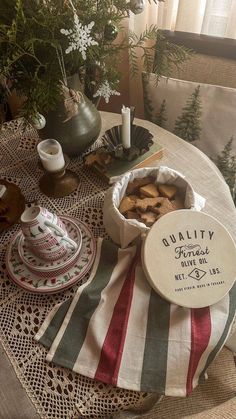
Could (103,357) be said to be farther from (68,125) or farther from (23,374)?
(68,125)

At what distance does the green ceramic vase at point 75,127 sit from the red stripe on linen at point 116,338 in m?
0.38

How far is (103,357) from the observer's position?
577 millimetres

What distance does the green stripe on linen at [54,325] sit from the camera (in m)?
0.61

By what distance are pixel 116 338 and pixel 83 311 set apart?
0.28 ft

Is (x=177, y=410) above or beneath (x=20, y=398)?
beneath

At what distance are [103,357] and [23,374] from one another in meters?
0.15

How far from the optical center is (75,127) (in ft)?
2.70

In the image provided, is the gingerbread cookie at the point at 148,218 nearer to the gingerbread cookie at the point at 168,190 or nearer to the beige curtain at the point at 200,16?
the gingerbread cookie at the point at 168,190

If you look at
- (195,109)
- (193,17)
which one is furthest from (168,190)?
(193,17)

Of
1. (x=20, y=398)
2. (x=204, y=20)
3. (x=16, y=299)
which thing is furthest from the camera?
(x=204, y=20)

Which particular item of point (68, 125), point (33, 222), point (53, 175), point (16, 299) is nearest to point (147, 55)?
point (68, 125)

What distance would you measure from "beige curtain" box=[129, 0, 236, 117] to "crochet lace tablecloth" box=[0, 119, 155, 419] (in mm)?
628

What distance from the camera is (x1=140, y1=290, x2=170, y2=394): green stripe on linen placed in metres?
0.56

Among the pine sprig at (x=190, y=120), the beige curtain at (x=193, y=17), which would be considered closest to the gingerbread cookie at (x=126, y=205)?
the pine sprig at (x=190, y=120)
